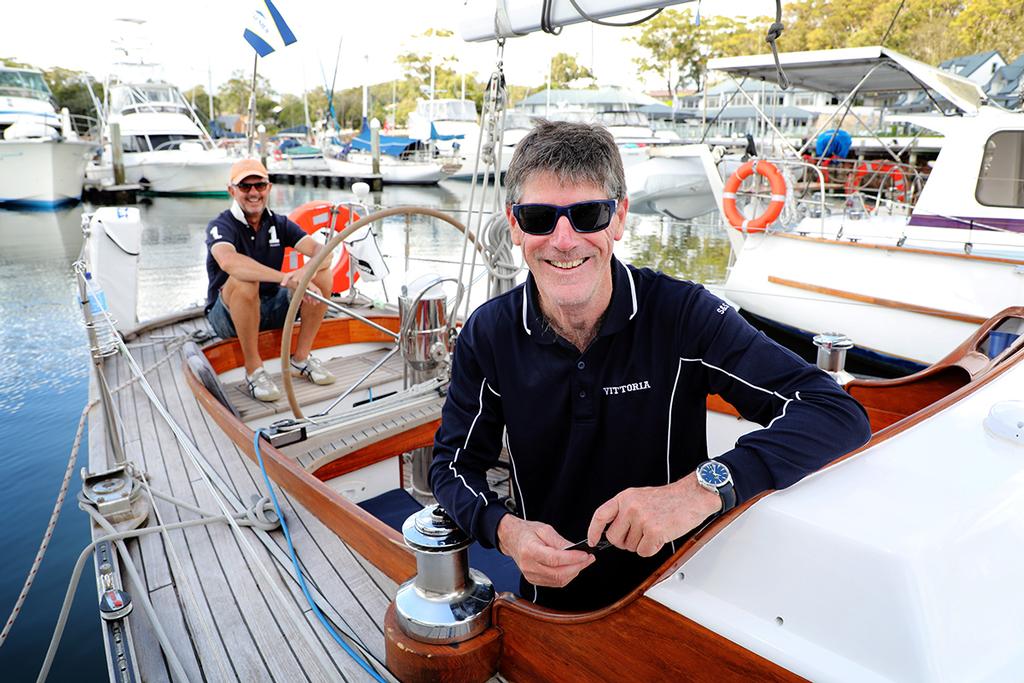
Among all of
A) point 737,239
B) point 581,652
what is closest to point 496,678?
point 581,652

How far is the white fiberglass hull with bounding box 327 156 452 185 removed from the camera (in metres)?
26.8

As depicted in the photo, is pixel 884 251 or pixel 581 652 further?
pixel 884 251

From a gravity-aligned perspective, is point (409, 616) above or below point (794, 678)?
below

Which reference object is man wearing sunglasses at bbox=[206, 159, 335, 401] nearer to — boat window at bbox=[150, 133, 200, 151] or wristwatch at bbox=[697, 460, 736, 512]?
wristwatch at bbox=[697, 460, 736, 512]

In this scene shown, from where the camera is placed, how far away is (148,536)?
2.07 meters

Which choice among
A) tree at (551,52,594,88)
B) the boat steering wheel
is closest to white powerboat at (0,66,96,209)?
the boat steering wheel

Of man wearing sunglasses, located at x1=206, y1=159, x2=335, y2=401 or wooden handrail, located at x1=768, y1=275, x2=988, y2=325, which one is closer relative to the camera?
man wearing sunglasses, located at x1=206, y1=159, x2=335, y2=401

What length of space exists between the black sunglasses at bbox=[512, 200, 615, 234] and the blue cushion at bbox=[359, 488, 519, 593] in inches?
43.3

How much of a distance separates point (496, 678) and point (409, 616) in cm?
26

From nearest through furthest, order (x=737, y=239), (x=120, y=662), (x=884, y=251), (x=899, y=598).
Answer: (x=899, y=598) < (x=120, y=662) < (x=884, y=251) < (x=737, y=239)

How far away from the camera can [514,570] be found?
7.82 feet

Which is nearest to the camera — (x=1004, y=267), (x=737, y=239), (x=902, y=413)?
(x=902, y=413)

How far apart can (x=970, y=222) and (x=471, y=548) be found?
218 inches

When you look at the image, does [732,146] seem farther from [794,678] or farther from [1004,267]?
[794,678]
